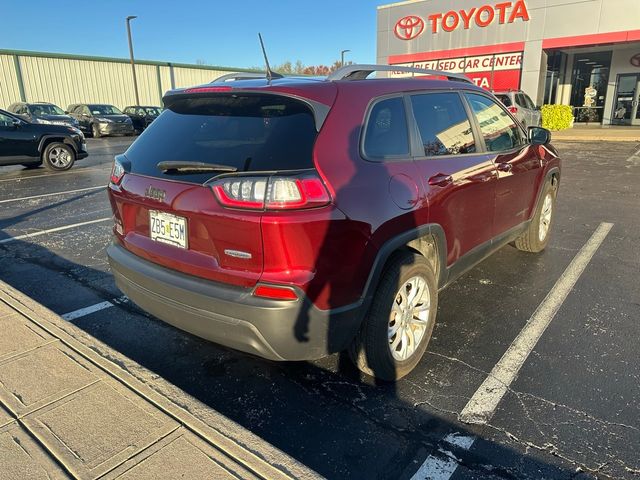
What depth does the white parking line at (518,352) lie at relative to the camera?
2.63 metres

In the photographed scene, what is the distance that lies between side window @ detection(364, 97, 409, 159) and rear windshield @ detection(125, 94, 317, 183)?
0.39 meters

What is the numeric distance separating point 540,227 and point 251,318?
3.87 meters

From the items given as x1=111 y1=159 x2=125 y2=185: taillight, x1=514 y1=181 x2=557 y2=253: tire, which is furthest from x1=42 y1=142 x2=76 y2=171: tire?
x1=514 y1=181 x2=557 y2=253: tire

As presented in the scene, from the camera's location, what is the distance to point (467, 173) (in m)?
3.36

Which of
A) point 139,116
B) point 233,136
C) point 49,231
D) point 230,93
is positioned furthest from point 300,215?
point 139,116

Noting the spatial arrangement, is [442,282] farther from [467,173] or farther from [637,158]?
[637,158]

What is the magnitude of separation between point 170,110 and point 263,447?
2145mm

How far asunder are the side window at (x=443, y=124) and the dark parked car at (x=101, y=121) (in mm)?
24029

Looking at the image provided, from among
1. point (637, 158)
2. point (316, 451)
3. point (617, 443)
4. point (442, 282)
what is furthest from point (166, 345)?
point (637, 158)

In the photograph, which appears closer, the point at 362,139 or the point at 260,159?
the point at 260,159

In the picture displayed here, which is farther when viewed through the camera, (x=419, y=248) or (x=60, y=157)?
(x=60, y=157)

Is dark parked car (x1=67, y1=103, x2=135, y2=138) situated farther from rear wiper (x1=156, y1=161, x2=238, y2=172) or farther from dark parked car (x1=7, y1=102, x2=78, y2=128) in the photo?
rear wiper (x1=156, y1=161, x2=238, y2=172)

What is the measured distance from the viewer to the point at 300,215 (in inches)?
87.9

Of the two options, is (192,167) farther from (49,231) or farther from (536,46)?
(536,46)
